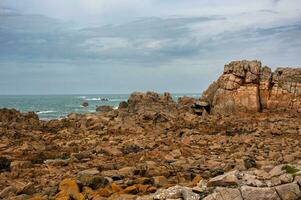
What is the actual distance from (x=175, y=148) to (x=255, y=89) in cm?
1780

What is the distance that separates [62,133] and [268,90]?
747 inches

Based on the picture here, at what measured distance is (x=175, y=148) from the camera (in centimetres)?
2355

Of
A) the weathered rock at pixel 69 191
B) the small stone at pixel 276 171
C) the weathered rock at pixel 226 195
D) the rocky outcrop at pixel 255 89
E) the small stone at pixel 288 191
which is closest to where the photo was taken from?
the weathered rock at pixel 226 195

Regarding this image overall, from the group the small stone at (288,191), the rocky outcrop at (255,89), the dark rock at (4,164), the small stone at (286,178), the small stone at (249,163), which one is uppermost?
the rocky outcrop at (255,89)

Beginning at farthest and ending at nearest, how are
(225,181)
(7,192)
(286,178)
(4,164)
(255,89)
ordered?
(255,89), (4,164), (7,192), (286,178), (225,181)

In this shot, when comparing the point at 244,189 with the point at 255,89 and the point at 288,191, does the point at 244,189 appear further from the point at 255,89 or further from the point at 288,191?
the point at 255,89

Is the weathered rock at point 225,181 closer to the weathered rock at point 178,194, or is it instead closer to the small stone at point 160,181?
the weathered rock at point 178,194

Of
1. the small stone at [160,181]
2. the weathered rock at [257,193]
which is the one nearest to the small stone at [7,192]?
the small stone at [160,181]

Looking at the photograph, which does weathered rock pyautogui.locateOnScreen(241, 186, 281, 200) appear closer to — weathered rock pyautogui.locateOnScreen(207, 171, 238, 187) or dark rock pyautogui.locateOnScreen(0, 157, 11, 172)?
weathered rock pyautogui.locateOnScreen(207, 171, 238, 187)

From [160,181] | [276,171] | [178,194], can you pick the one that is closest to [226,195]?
[178,194]

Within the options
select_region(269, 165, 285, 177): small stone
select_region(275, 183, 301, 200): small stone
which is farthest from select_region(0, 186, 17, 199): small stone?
select_region(275, 183, 301, 200): small stone

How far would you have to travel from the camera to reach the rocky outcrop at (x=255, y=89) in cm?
3869

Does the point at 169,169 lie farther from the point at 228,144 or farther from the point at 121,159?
the point at 228,144

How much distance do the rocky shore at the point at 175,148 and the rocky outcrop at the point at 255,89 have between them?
0.29 feet
